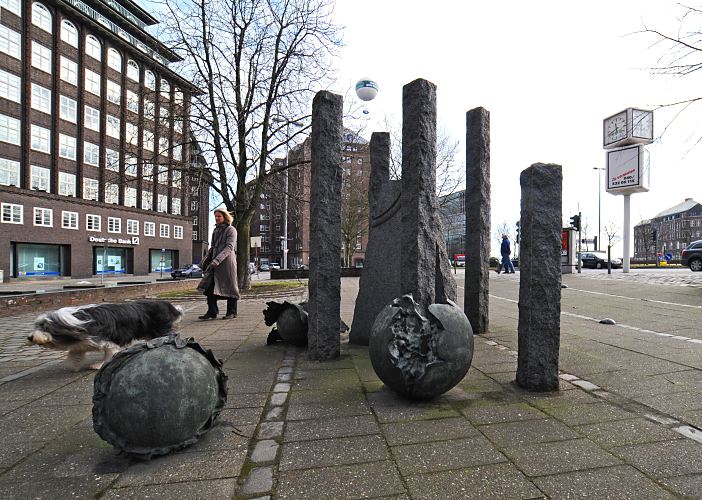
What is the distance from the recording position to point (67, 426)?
114 inches

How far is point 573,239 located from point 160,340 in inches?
1025

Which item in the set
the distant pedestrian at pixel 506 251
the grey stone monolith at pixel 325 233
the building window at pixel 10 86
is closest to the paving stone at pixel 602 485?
the grey stone monolith at pixel 325 233

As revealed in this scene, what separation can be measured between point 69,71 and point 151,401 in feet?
142

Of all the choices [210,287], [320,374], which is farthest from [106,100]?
[320,374]

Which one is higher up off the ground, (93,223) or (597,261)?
(93,223)

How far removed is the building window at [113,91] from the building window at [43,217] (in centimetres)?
1204

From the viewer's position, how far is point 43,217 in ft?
109

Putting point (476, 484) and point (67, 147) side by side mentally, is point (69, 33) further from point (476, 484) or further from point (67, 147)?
point (476, 484)

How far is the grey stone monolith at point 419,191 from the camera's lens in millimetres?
4090

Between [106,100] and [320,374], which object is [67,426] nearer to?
[320,374]

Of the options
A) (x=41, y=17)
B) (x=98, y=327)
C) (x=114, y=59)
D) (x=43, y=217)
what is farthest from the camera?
(x=114, y=59)

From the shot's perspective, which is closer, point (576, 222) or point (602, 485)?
point (602, 485)

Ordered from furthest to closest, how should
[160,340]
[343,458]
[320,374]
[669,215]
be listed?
[669,215] → [320,374] → [160,340] → [343,458]

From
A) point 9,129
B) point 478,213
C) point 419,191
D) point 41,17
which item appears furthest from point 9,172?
point 419,191
